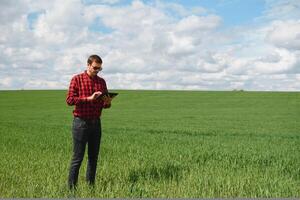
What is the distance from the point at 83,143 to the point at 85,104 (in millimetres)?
710

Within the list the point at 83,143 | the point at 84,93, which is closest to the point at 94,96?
the point at 84,93

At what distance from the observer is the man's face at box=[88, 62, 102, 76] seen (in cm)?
738

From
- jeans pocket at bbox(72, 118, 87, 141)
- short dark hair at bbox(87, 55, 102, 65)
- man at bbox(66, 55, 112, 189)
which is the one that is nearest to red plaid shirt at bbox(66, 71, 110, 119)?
man at bbox(66, 55, 112, 189)

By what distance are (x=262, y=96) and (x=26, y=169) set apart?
174 ft

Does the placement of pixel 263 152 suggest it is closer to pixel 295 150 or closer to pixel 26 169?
pixel 295 150

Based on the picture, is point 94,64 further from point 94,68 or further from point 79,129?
point 79,129

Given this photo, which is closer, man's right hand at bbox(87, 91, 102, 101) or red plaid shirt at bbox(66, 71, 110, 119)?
man's right hand at bbox(87, 91, 102, 101)

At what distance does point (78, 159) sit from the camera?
7.74 meters

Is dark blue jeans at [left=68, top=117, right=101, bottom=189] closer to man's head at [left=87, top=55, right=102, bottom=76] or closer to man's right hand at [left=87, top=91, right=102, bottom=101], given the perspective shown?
man's right hand at [left=87, top=91, right=102, bottom=101]

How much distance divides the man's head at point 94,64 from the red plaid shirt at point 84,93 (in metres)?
0.14

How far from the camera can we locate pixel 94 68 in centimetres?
742

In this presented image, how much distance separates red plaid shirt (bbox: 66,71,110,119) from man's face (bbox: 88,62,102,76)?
0.13m

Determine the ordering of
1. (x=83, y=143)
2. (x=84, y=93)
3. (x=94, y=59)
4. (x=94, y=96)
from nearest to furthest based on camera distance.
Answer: (x=94, y=96) < (x=94, y=59) < (x=84, y=93) < (x=83, y=143)

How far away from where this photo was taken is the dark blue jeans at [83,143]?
7.53 metres
